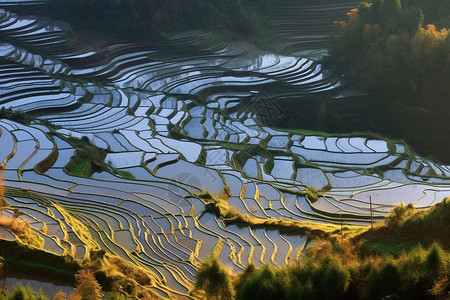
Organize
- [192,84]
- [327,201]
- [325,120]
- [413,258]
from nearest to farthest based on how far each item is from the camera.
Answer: [413,258], [327,201], [325,120], [192,84]

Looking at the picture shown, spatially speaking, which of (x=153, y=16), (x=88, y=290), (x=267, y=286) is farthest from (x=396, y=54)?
(x=88, y=290)

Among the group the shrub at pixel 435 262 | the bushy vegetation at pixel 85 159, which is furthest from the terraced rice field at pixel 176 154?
the shrub at pixel 435 262

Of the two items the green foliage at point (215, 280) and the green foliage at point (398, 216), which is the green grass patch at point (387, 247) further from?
the green foliage at point (215, 280)

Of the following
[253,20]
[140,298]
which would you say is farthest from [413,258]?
[253,20]

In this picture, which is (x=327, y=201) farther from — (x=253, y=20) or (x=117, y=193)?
(x=253, y=20)

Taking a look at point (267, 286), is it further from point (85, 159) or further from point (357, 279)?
point (85, 159)
